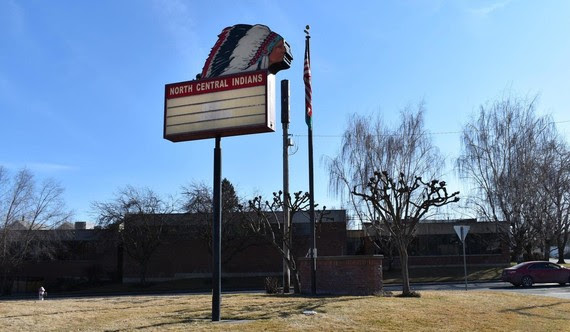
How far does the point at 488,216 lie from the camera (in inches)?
1583

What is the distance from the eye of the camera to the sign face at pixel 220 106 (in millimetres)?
11367

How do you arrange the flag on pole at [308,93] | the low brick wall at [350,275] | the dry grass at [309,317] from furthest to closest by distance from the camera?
the flag on pole at [308,93]
the low brick wall at [350,275]
the dry grass at [309,317]

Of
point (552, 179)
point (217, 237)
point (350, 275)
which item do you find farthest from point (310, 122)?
point (552, 179)

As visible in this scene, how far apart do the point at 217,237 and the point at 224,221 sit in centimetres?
2984

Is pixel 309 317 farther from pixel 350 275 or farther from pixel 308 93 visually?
pixel 308 93

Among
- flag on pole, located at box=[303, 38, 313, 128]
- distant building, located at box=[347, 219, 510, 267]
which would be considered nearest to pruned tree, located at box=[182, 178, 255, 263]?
distant building, located at box=[347, 219, 510, 267]

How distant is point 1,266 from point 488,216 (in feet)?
124

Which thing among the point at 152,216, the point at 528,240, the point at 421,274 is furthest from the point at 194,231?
the point at 528,240

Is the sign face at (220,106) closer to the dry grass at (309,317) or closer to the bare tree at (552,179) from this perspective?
the dry grass at (309,317)

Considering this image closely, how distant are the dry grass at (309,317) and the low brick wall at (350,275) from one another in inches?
97.4

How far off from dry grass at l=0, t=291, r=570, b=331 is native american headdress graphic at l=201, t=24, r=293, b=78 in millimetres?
5440

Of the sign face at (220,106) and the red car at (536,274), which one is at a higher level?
the sign face at (220,106)

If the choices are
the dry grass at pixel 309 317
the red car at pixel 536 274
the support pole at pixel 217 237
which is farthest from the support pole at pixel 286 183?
the red car at pixel 536 274

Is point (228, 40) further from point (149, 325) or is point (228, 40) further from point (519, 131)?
point (519, 131)
